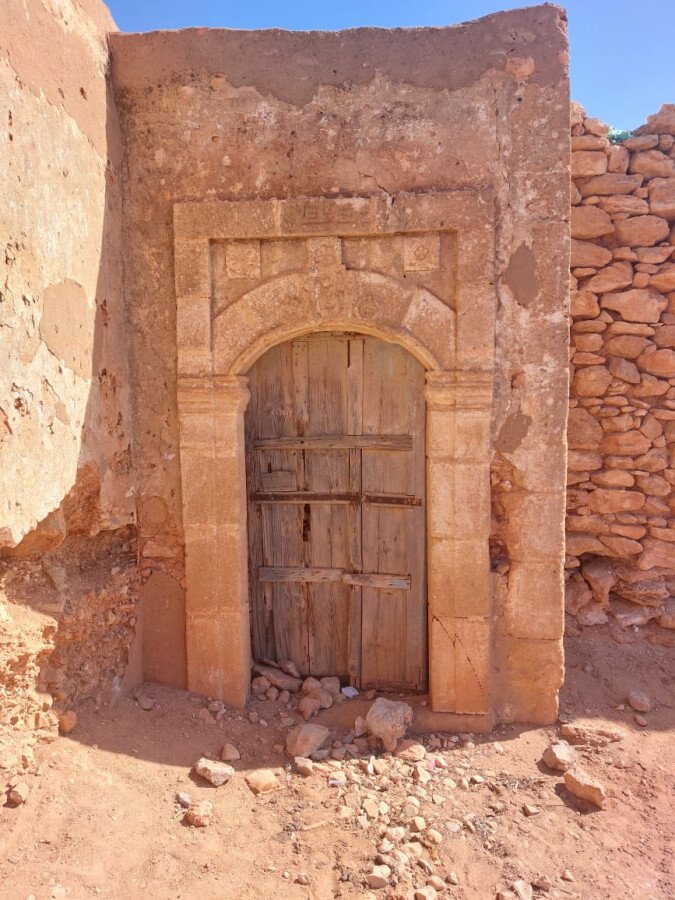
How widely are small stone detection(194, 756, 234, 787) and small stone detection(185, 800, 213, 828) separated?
0.17 metres

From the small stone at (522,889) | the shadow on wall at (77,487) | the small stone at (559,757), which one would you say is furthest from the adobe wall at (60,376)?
the small stone at (559,757)

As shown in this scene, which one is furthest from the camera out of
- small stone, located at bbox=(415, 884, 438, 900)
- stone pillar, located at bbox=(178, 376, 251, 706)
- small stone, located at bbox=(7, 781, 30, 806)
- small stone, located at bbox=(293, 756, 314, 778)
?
stone pillar, located at bbox=(178, 376, 251, 706)

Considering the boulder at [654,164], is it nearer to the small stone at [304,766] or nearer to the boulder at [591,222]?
the boulder at [591,222]

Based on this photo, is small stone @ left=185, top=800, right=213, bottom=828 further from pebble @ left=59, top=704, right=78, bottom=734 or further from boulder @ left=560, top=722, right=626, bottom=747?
boulder @ left=560, top=722, right=626, bottom=747

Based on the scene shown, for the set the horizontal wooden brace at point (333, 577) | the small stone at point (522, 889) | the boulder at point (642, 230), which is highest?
the boulder at point (642, 230)

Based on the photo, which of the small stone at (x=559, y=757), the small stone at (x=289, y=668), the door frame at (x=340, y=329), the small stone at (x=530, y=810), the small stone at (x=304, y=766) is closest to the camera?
the small stone at (x=530, y=810)

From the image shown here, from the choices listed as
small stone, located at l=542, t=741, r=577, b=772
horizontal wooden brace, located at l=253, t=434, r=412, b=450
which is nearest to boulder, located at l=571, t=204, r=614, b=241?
horizontal wooden brace, located at l=253, t=434, r=412, b=450

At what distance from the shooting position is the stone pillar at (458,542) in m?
3.40

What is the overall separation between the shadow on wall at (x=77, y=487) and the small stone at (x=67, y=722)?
0.18ft

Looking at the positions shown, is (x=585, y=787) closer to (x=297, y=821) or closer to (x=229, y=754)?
(x=297, y=821)

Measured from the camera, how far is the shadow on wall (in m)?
2.69

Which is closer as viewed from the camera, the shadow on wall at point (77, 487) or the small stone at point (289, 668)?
the shadow on wall at point (77, 487)

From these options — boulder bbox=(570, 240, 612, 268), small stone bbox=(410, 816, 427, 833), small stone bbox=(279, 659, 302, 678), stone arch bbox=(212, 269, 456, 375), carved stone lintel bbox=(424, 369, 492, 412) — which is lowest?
small stone bbox=(410, 816, 427, 833)

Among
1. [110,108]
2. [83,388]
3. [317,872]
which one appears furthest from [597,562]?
→ [110,108]
